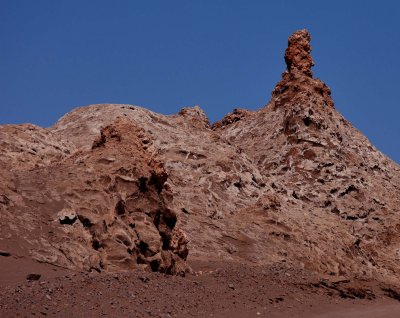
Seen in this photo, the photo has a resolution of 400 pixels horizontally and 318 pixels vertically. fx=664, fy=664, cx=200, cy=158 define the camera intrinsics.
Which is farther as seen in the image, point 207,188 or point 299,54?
point 299,54

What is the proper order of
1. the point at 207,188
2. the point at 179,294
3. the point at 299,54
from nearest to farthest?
the point at 179,294, the point at 207,188, the point at 299,54

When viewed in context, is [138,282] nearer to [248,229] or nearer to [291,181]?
[248,229]

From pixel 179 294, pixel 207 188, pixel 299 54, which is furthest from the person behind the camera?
pixel 299 54

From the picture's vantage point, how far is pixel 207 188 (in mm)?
40250

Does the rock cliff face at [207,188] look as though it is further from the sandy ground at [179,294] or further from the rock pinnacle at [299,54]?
the sandy ground at [179,294]

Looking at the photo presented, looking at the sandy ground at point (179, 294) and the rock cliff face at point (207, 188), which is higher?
the rock cliff face at point (207, 188)

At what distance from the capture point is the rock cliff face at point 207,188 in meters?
20.4

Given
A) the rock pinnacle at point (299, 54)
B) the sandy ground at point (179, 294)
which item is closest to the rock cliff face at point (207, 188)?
the rock pinnacle at point (299, 54)

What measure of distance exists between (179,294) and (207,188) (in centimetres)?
2156

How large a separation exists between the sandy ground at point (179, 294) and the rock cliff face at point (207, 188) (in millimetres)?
1409

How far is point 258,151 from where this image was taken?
5756 cm

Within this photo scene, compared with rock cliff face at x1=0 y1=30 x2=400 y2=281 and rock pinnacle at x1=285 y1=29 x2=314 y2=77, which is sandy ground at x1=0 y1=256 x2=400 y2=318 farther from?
rock pinnacle at x1=285 y1=29 x2=314 y2=77

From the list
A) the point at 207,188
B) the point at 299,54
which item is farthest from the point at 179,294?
the point at 299,54

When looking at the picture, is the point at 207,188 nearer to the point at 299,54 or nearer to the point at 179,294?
the point at 179,294
